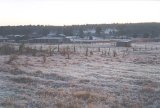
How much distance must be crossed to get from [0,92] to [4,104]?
2984 mm

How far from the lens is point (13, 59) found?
34.0 metres

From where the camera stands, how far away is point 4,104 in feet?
51.2

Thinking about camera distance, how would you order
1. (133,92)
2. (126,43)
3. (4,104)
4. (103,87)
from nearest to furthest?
(4,104)
(133,92)
(103,87)
(126,43)

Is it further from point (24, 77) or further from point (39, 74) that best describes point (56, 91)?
point (39, 74)

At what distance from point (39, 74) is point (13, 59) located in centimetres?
890

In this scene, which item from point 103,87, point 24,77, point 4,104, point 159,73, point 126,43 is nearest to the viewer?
point 4,104

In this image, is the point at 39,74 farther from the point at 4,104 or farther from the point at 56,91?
the point at 4,104

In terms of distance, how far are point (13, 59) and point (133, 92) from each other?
16.7 m

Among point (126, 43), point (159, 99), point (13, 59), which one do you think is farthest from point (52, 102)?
point (126, 43)

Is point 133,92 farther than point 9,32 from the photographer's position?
No

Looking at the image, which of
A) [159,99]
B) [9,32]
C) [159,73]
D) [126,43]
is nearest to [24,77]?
[159,99]

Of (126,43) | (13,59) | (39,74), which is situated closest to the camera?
(39,74)

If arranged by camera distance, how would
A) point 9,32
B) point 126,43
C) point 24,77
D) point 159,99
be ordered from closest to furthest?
1. point 159,99
2. point 24,77
3. point 126,43
4. point 9,32

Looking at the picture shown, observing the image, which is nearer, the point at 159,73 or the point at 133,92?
the point at 133,92
